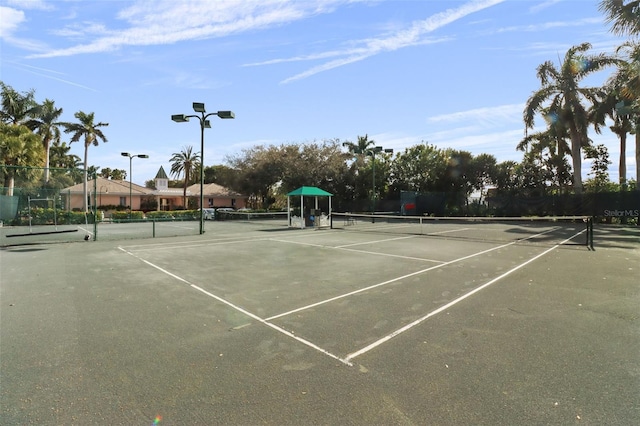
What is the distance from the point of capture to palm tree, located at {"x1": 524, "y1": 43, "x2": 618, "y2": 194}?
27.0m

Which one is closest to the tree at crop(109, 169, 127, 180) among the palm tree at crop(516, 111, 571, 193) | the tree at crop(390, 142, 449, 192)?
the tree at crop(390, 142, 449, 192)

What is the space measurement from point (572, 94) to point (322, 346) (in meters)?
31.9

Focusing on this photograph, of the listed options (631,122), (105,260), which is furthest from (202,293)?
(631,122)

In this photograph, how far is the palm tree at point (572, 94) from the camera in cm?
2705

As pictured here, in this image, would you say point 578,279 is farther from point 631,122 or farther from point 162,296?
point 631,122

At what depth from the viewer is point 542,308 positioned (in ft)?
18.7

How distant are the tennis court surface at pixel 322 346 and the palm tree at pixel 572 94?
23979 mm

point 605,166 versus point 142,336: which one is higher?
point 605,166

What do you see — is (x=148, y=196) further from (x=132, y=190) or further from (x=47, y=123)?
(x=47, y=123)

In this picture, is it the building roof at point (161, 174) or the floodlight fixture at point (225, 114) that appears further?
the building roof at point (161, 174)

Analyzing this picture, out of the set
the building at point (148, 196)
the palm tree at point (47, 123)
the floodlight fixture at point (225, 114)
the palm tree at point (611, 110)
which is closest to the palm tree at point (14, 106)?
the palm tree at point (47, 123)

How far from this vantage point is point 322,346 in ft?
14.0

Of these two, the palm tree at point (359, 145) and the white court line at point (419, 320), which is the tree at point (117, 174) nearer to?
the palm tree at point (359, 145)

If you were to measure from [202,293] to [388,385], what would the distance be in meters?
4.51
